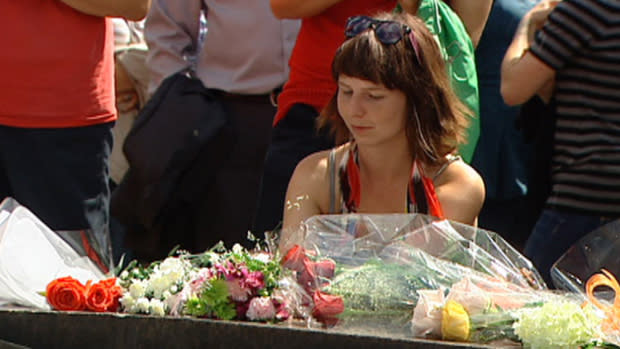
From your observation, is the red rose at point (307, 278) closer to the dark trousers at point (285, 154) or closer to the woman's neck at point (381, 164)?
the woman's neck at point (381, 164)

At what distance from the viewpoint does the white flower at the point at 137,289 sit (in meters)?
2.82

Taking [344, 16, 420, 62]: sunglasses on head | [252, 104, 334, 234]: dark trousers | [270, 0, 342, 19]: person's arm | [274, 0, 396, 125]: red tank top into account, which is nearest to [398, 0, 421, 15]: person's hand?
[274, 0, 396, 125]: red tank top

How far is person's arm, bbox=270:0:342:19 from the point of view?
3.90m

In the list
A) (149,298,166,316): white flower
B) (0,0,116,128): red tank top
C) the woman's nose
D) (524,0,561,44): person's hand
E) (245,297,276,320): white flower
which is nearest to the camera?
(245,297,276,320): white flower

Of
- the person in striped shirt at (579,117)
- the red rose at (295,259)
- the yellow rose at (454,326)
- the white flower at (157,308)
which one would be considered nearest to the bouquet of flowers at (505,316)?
the yellow rose at (454,326)

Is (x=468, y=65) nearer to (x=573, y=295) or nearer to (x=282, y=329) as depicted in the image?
(x=573, y=295)

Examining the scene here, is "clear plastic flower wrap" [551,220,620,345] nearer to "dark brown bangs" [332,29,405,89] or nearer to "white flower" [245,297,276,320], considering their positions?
"white flower" [245,297,276,320]

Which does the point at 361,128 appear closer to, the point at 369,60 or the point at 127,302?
the point at 369,60

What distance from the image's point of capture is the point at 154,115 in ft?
15.0

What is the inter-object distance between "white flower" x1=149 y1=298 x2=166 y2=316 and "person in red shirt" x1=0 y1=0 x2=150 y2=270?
0.97 metres

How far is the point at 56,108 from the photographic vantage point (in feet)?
12.5

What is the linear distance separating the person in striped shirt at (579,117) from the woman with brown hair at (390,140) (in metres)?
0.38

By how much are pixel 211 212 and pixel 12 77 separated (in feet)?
3.96

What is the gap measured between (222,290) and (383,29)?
4.09 ft
